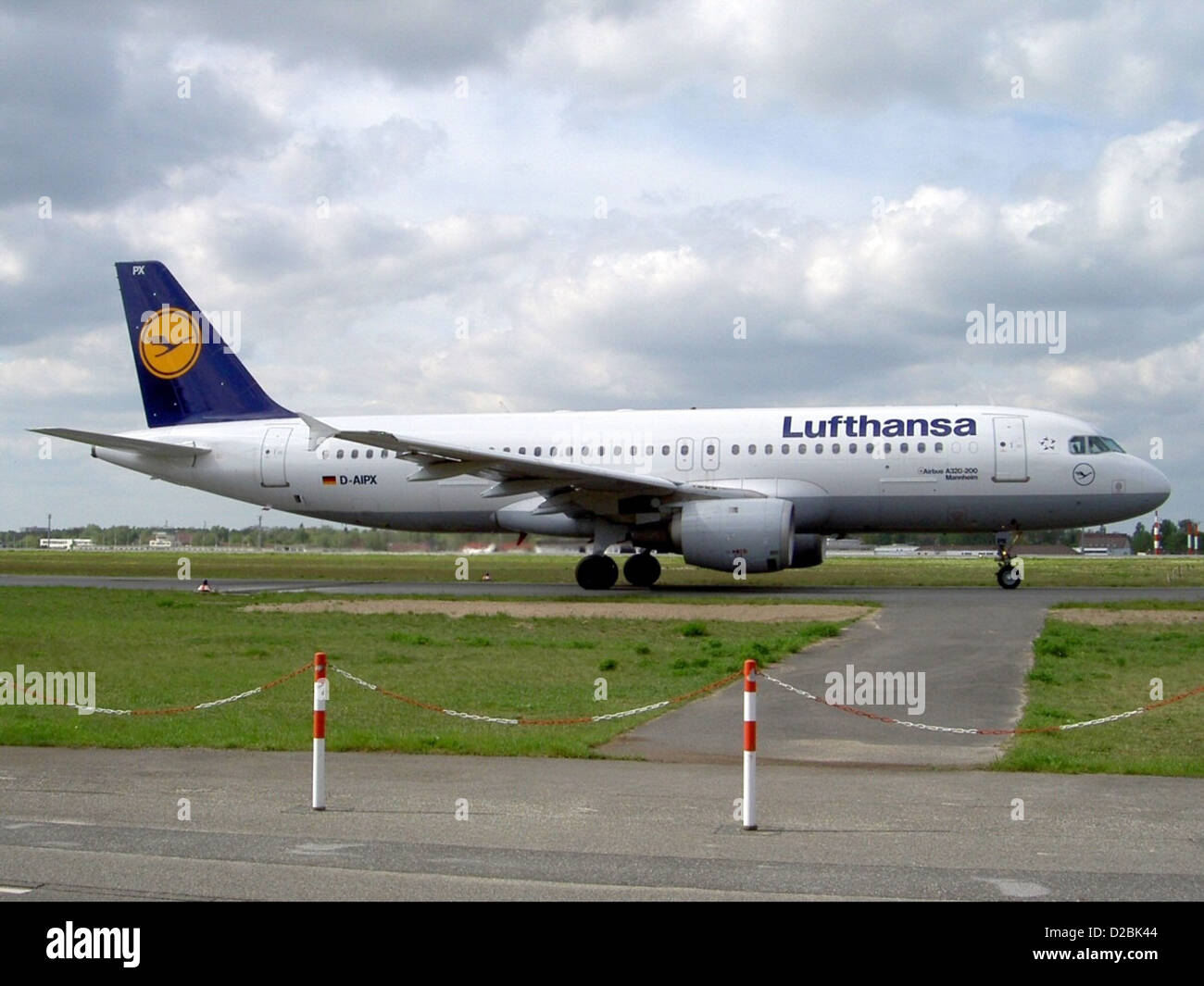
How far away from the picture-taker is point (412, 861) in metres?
7.21

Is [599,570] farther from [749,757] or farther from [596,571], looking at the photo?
[749,757]

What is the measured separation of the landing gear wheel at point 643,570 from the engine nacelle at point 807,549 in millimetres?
3331

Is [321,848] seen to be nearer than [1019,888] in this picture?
No

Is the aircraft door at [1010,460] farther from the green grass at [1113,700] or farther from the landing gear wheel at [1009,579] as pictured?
the green grass at [1113,700]

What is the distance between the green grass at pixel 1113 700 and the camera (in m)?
10.6

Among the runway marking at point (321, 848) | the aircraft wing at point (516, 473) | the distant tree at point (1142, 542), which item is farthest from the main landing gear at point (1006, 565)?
the distant tree at point (1142, 542)

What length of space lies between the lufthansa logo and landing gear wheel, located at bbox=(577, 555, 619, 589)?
40.5 feet

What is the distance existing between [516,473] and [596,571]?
10.8 feet

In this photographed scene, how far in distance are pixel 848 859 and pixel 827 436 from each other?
23.2 m

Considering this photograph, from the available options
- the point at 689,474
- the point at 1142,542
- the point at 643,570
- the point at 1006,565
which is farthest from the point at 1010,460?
the point at 1142,542

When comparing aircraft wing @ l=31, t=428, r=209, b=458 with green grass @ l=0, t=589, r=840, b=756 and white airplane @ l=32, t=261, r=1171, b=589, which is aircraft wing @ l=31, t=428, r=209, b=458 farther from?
green grass @ l=0, t=589, r=840, b=756

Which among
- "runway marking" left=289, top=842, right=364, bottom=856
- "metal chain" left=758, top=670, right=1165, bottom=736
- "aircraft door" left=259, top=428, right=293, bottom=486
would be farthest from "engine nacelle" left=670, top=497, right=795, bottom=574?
"runway marking" left=289, top=842, right=364, bottom=856

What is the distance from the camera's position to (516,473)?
29.0m
